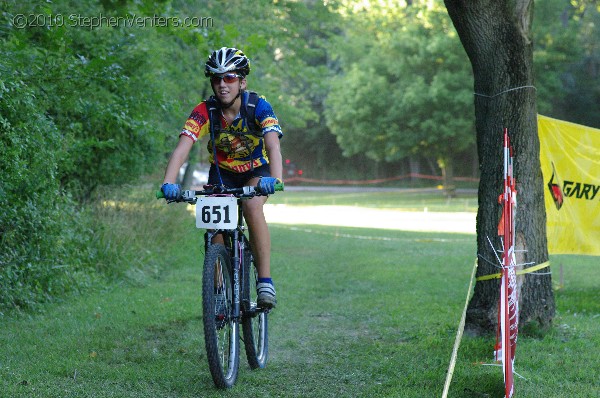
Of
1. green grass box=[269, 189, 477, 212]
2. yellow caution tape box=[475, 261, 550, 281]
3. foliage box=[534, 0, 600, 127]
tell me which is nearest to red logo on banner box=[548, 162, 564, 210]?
yellow caution tape box=[475, 261, 550, 281]

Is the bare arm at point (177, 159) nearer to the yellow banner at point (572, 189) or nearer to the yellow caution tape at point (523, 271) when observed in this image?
the yellow caution tape at point (523, 271)

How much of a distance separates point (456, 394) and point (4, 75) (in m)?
4.62

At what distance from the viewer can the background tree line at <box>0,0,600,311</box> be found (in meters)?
9.09

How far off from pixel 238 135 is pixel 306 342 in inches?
91.2

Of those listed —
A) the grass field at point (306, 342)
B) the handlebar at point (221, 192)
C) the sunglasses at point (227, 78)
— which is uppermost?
the sunglasses at point (227, 78)

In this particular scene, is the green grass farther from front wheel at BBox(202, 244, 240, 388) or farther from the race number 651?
the race number 651

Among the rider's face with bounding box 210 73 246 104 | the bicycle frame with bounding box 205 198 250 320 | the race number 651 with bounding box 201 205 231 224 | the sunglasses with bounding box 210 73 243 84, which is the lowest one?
the bicycle frame with bounding box 205 198 250 320

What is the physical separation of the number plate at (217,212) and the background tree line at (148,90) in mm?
2449

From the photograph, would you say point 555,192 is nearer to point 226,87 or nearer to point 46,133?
point 226,87

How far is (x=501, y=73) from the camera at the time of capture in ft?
27.3

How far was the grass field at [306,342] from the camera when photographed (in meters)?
6.39

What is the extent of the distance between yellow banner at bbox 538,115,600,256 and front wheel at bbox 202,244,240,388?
5.26 m

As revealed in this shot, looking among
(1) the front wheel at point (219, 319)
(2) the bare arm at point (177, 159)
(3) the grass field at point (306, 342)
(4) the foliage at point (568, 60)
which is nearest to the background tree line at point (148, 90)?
(4) the foliage at point (568, 60)

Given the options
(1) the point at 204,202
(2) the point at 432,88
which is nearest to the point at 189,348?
(1) the point at 204,202
